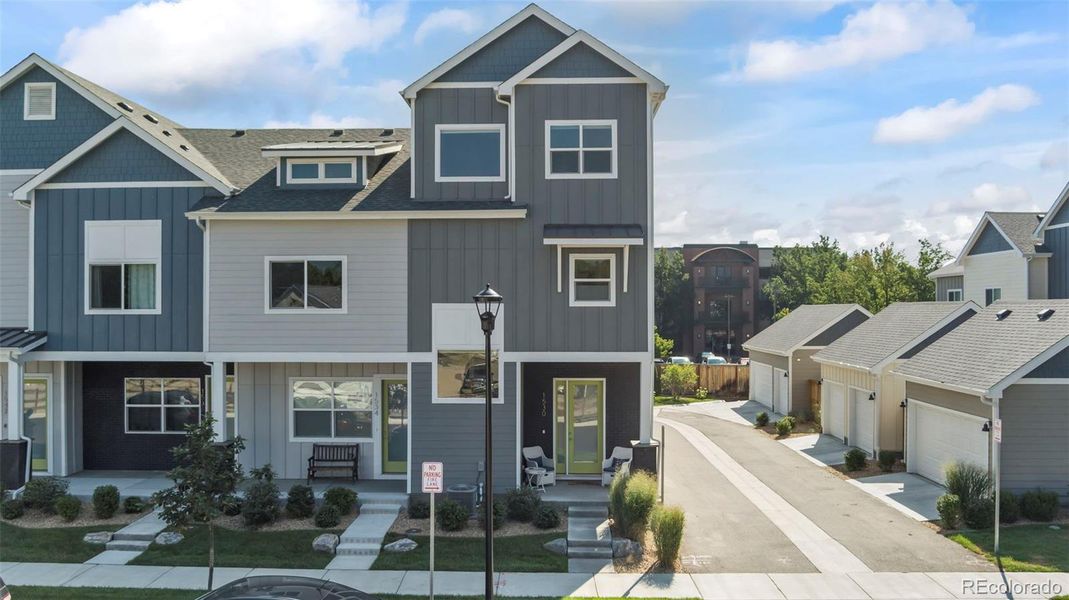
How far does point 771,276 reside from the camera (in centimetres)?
7244

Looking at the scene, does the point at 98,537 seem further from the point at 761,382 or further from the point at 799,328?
the point at 761,382

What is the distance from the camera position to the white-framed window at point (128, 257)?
17266 millimetres

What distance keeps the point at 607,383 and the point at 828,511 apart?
5857mm

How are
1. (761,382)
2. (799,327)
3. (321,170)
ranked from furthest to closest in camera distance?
(761,382), (799,327), (321,170)

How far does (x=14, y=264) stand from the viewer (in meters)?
18.1

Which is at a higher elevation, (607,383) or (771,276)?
(771,276)

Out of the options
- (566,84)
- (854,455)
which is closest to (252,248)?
(566,84)

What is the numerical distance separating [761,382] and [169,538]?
2845 centimetres

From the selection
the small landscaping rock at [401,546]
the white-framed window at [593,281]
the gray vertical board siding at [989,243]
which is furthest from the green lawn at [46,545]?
the gray vertical board siding at [989,243]

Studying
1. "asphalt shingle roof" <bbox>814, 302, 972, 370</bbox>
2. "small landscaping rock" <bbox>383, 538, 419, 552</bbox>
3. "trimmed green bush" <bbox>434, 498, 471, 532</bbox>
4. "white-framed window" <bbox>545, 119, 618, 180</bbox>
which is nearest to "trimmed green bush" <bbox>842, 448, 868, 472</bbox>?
"asphalt shingle roof" <bbox>814, 302, 972, 370</bbox>

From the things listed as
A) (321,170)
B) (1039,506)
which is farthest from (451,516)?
(1039,506)

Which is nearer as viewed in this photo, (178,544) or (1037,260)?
(178,544)

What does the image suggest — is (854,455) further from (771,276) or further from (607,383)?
(771,276)

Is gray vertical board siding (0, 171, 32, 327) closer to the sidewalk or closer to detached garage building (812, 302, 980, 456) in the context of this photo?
the sidewalk
